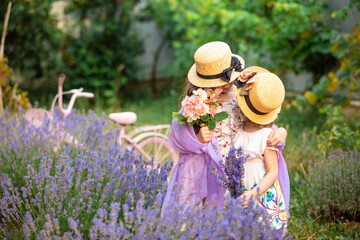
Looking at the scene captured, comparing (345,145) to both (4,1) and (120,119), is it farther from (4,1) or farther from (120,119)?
(4,1)

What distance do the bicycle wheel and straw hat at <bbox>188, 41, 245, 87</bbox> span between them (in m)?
1.89

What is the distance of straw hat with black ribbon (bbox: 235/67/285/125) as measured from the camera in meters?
2.20

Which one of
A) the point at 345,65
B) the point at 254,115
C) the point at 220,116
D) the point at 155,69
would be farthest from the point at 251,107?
the point at 155,69

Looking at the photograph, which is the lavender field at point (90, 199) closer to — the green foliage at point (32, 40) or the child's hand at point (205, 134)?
the child's hand at point (205, 134)

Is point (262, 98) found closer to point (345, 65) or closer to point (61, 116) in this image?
point (61, 116)

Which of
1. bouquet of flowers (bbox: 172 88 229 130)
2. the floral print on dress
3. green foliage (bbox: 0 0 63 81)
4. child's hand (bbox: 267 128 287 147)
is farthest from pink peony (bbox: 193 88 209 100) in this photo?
green foliage (bbox: 0 0 63 81)

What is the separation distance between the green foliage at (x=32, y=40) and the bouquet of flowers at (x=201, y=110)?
4999 mm

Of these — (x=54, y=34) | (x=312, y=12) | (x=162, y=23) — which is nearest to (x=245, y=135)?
(x=312, y=12)

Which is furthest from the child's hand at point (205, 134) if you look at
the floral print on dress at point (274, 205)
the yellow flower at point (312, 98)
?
the yellow flower at point (312, 98)

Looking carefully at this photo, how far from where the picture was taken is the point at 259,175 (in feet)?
7.61

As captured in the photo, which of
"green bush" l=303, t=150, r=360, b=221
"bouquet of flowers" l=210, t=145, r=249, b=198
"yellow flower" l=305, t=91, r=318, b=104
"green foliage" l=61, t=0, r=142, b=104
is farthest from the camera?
"green foliage" l=61, t=0, r=142, b=104

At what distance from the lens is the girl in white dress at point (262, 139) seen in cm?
220

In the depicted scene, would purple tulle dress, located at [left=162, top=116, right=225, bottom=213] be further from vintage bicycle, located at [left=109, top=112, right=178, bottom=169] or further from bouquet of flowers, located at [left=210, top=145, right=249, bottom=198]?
vintage bicycle, located at [left=109, top=112, right=178, bottom=169]

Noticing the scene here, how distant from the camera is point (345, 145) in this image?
395 cm
